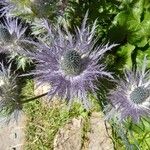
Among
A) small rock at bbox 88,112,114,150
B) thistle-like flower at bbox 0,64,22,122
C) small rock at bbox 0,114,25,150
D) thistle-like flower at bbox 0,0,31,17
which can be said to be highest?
thistle-like flower at bbox 0,0,31,17

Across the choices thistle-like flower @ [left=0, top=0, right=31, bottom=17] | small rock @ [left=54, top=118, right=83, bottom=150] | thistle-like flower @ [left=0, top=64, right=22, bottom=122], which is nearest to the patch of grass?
small rock @ [left=54, top=118, right=83, bottom=150]

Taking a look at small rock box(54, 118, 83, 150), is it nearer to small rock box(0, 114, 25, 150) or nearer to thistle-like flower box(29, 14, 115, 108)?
small rock box(0, 114, 25, 150)

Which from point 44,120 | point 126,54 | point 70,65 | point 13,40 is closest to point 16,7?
point 13,40

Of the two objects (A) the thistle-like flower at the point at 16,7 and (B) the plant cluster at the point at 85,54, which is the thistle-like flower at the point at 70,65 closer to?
(B) the plant cluster at the point at 85,54

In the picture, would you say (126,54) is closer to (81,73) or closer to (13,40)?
(81,73)

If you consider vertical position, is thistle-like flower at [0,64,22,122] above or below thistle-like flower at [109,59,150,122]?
below

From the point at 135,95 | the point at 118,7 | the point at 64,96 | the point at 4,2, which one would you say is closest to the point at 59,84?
the point at 64,96

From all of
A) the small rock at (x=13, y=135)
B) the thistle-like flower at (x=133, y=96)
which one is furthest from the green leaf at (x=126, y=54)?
the small rock at (x=13, y=135)
